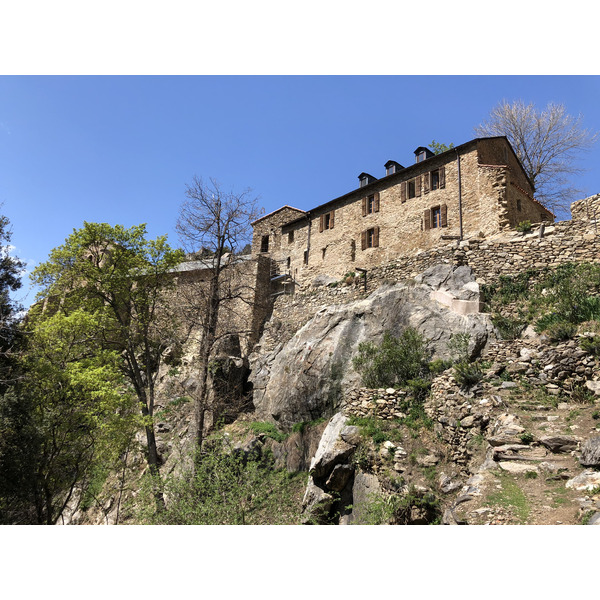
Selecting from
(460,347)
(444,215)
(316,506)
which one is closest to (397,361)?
(460,347)

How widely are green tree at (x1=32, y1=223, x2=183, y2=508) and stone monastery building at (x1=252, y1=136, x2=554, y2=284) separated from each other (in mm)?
11650

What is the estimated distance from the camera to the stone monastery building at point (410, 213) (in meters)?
21.2

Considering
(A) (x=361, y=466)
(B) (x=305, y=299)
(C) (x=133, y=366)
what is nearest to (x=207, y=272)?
(B) (x=305, y=299)

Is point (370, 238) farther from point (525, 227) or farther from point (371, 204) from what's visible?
point (525, 227)

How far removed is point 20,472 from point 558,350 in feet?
49.5

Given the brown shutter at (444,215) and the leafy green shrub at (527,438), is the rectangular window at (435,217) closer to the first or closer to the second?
the brown shutter at (444,215)

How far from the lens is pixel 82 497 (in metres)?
19.6

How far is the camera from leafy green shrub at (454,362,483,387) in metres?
12.6

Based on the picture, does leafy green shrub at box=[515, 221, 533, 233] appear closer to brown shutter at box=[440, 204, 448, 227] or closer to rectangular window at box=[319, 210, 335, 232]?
brown shutter at box=[440, 204, 448, 227]

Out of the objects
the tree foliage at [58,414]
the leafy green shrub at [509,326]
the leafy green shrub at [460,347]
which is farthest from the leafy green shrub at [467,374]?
the tree foliage at [58,414]

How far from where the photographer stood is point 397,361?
1490 centimetres

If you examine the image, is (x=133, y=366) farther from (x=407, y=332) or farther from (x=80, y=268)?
(x=407, y=332)

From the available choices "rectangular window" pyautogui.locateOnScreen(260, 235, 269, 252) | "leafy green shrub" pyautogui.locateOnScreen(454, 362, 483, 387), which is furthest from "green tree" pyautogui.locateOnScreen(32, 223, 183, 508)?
"rectangular window" pyautogui.locateOnScreen(260, 235, 269, 252)

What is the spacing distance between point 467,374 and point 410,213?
13.9 meters
